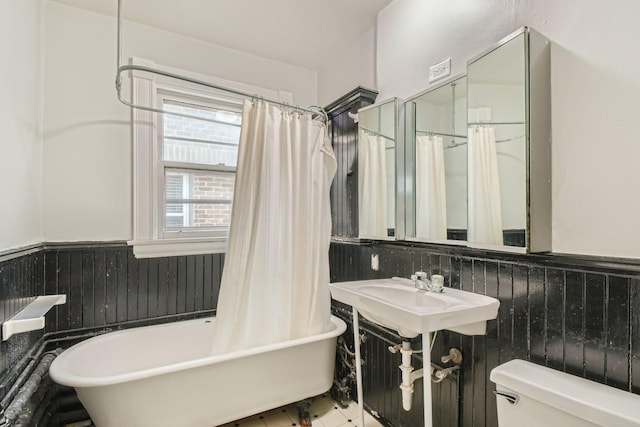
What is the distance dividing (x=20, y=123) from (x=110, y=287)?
1.07 metres

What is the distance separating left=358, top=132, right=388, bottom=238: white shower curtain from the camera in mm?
1937

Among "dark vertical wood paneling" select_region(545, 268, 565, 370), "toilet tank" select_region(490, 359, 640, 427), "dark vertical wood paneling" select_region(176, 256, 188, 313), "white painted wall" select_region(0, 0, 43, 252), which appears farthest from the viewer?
"dark vertical wood paneling" select_region(176, 256, 188, 313)

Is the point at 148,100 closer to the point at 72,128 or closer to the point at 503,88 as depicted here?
the point at 72,128

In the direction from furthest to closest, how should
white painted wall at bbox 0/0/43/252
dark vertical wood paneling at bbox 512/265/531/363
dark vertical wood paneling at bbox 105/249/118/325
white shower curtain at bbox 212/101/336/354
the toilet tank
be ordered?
dark vertical wood paneling at bbox 105/249/118/325
white shower curtain at bbox 212/101/336/354
white painted wall at bbox 0/0/43/252
dark vertical wood paneling at bbox 512/265/531/363
the toilet tank

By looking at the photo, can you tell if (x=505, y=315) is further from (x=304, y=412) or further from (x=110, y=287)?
(x=110, y=287)

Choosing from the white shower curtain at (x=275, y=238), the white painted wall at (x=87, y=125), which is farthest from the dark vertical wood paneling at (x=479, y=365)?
the white painted wall at (x=87, y=125)

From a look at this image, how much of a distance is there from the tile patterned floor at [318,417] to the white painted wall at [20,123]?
1637 mm

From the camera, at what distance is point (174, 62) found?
2.20 meters

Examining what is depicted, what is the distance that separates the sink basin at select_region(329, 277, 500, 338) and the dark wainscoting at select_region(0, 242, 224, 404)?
A: 4.00 feet

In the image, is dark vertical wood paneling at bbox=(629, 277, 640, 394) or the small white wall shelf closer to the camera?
dark vertical wood paneling at bbox=(629, 277, 640, 394)

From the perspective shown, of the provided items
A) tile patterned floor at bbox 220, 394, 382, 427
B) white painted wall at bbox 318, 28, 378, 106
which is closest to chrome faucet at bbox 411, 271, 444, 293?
tile patterned floor at bbox 220, 394, 382, 427

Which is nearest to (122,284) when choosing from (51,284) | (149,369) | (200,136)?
(51,284)

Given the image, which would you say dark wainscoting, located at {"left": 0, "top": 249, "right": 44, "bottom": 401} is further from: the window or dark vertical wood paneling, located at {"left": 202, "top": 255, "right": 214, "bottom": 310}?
dark vertical wood paneling, located at {"left": 202, "top": 255, "right": 214, "bottom": 310}

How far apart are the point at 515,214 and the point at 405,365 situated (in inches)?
32.7
